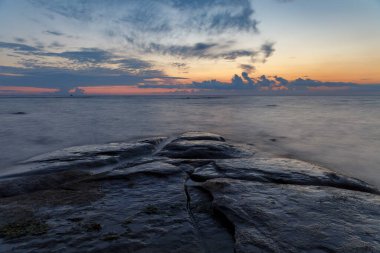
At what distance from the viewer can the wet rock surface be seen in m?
3.28

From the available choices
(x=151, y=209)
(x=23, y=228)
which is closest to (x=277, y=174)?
(x=151, y=209)

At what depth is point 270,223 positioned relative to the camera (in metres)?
3.77

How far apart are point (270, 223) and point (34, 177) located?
17.4 feet

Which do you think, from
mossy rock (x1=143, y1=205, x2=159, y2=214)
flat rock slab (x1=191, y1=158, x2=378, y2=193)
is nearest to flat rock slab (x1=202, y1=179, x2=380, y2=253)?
flat rock slab (x1=191, y1=158, x2=378, y2=193)

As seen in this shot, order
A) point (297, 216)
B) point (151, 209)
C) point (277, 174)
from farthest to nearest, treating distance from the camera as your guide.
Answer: point (277, 174)
point (151, 209)
point (297, 216)

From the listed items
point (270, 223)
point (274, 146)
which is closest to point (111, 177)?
point (270, 223)

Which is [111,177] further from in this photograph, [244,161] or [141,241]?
[244,161]

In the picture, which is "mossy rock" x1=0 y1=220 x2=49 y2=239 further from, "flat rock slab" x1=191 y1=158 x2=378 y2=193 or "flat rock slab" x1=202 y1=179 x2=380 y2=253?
"flat rock slab" x1=191 y1=158 x2=378 y2=193

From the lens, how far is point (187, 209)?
4336mm

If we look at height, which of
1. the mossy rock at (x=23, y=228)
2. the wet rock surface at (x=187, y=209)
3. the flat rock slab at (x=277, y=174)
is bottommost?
the flat rock slab at (x=277, y=174)

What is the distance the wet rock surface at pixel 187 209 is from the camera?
10.7ft

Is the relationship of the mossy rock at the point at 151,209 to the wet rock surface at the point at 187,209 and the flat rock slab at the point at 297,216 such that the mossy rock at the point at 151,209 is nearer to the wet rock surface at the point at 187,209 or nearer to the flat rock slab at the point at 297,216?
the wet rock surface at the point at 187,209

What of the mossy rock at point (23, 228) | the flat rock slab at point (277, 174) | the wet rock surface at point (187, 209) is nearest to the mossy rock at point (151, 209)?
the wet rock surface at point (187, 209)

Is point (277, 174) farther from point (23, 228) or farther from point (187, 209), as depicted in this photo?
point (23, 228)
